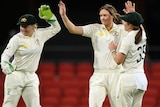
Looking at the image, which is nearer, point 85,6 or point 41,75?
point 41,75

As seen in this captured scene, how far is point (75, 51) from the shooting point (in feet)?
58.1

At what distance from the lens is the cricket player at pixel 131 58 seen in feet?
31.1

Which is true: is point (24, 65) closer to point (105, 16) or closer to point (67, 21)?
point (67, 21)

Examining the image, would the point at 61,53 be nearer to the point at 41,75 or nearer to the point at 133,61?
the point at 41,75

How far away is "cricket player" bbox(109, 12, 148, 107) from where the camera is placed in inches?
373

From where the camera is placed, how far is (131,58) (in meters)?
9.60

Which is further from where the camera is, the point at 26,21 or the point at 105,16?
the point at 26,21

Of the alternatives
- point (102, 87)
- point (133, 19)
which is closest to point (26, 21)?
point (102, 87)

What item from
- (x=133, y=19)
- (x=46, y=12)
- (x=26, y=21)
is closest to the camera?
(x=133, y=19)

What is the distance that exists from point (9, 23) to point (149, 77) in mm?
4417

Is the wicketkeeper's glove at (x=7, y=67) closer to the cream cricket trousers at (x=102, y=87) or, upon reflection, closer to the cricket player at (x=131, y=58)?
the cream cricket trousers at (x=102, y=87)

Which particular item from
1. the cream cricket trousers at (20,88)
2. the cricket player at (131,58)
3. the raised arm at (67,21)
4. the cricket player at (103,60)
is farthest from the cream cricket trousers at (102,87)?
the cream cricket trousers at (20,88)

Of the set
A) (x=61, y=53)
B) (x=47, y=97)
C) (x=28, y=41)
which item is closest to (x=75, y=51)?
(x=61, y=53)

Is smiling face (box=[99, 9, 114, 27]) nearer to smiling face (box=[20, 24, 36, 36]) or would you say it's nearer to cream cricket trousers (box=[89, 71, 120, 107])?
cream cricket trousers (box=[89, 71, 120, 107])
